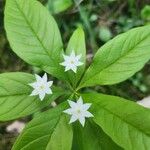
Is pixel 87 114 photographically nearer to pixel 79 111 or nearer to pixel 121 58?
pixel 79 111

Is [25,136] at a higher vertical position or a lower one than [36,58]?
lower

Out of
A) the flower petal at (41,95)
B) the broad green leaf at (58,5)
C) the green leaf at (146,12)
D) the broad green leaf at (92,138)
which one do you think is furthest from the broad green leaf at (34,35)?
the green leaf at (146,12)

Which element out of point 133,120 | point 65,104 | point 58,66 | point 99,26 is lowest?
point 133,120

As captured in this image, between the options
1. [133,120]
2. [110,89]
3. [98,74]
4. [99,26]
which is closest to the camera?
[133,120]

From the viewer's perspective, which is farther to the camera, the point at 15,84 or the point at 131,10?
the point at 131,10

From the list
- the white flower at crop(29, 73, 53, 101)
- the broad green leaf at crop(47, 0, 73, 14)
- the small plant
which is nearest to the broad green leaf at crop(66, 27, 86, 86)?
the small plant

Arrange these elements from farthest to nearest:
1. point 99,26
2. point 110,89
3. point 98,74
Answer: point 99,26
point 110,89
point 98,74

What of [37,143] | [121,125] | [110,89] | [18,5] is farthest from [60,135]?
[110,89]

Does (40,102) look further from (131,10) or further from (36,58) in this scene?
(131,10)

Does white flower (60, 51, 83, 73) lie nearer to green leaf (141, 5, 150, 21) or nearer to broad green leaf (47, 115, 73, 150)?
broad green leaf (47, 115, 73, 150)
